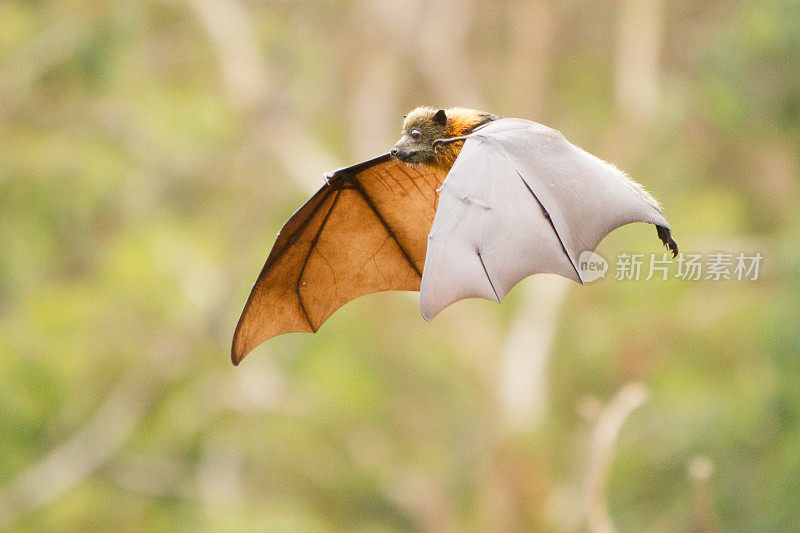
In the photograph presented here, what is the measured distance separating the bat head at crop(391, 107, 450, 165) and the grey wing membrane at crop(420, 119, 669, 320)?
15 centimetres

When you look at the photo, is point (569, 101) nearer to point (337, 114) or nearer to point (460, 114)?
point (337, 114)

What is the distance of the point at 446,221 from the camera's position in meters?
1.27

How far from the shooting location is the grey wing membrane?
1229 millimetres

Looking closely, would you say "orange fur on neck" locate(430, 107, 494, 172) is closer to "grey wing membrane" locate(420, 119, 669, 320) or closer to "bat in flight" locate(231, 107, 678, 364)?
"bat in flight" locate(231, 107, 678, 364)

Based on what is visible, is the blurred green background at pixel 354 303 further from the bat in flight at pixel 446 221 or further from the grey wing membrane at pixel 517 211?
the grey wing membrane at pixel 517 211

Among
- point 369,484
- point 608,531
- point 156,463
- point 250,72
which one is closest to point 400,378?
point 369,484

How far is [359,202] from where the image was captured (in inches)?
73.7

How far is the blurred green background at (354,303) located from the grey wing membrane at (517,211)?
455 centimetres

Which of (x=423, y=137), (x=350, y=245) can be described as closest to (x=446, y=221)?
(x=423, y=137)

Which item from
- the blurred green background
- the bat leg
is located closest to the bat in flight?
the bat leg

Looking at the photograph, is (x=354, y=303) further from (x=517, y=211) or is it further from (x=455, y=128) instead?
(x=517, y=211)

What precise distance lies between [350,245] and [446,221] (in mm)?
656

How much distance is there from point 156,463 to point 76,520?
39.2 inches

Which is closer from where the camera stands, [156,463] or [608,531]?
[608,531]
